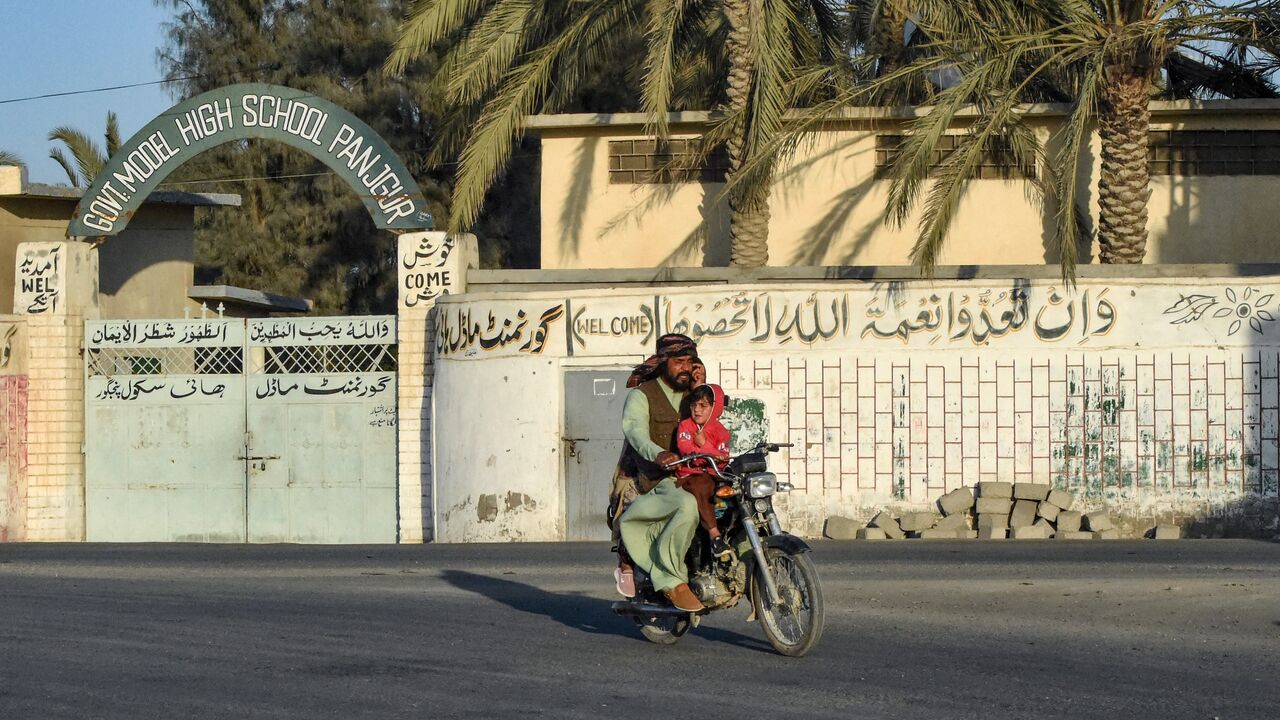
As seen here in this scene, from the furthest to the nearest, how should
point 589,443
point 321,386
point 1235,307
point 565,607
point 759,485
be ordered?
1. point 321,386
2. point 589,443
3. point 1235,307
4. point 565,607
5. point 759,485

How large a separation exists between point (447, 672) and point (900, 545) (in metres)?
7.78

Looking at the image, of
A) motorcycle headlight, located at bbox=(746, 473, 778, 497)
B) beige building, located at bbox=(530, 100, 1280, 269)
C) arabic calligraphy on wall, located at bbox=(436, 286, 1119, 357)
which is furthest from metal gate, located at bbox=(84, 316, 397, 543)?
motorcycle headlight, located at bbox=(746, 473, 778, 497)

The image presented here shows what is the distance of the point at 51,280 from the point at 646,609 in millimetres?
12456

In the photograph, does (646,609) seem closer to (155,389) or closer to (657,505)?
(657,505)

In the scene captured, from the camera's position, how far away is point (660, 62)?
17219 millimetres

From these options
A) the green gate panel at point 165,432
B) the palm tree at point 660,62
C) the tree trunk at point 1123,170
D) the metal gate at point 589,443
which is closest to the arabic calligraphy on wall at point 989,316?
the tree trunk at point 1123,170

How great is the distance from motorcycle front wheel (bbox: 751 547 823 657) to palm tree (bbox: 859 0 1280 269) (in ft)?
26.5

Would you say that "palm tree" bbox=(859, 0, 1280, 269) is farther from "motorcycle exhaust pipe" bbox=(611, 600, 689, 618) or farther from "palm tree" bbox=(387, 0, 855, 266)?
"motorcycle exhaust pipe" bbox=(611, 600, 689, 618)

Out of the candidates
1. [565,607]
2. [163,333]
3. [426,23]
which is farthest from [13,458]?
[565,607]

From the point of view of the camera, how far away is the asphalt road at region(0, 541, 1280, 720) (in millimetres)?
6719

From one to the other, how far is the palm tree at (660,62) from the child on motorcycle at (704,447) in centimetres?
841

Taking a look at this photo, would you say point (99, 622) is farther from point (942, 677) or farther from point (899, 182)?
point (899, 182)

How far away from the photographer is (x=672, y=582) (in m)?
8.09

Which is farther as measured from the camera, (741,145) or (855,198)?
(855,198)
